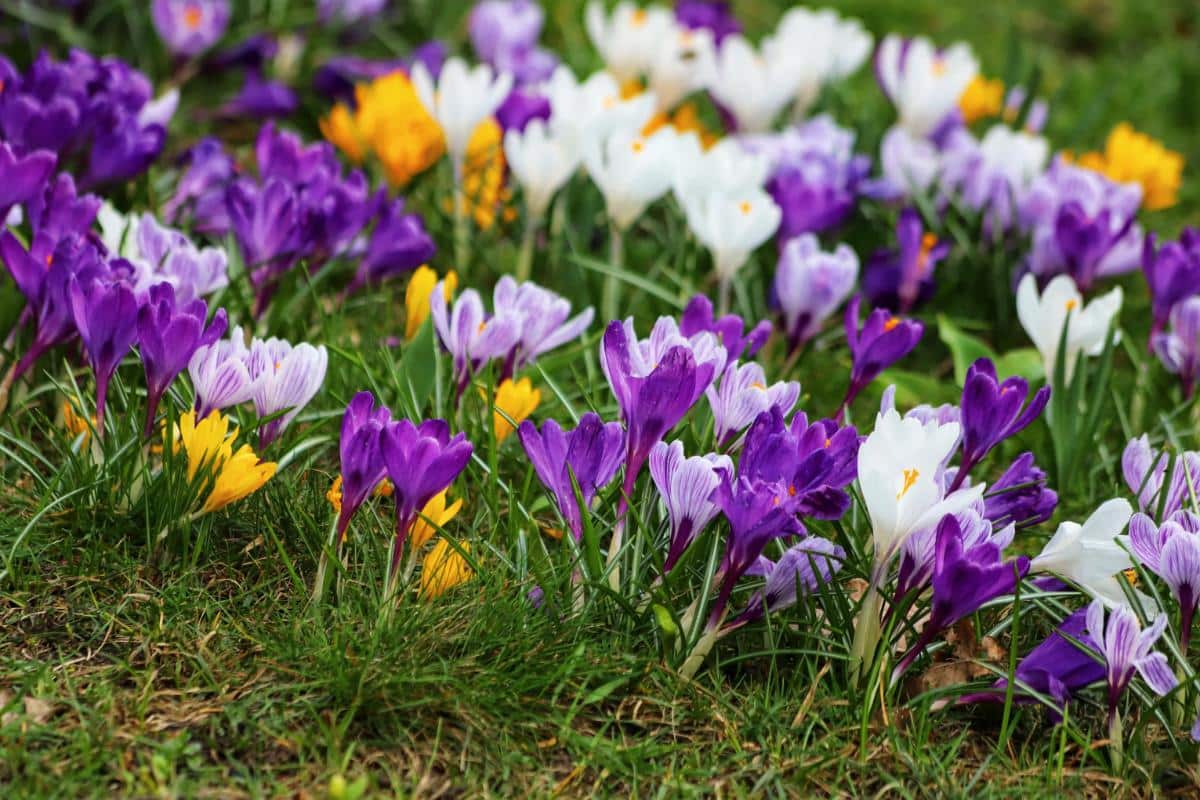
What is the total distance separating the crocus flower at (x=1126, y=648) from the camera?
1667 millimetres

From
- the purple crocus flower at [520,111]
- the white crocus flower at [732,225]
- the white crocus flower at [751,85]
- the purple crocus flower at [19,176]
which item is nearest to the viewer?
the purple crocus flower at [19,176]

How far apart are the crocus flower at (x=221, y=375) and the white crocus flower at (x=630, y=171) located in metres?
1.02

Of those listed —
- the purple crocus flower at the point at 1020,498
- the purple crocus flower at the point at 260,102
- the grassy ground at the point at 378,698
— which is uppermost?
the purple crocus flower at the point at 260,102

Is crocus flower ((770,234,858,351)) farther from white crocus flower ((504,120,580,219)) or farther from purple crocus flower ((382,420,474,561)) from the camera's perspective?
purple crocus flower ((382,420,474,561))

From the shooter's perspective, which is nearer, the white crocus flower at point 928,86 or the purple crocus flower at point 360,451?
the purple crocus flower at point 360,451

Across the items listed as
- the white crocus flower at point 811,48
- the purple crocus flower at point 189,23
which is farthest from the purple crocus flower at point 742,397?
the purple crocus flower at point 189,23

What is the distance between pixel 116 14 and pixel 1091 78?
132 inches

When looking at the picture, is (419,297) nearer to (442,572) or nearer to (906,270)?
(442,572)

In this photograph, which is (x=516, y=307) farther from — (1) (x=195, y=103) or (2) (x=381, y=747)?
(1) (x=195, y=103)

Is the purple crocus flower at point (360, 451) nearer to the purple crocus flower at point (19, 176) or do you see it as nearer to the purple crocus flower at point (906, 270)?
the purple crocus flower at point (19, 176)

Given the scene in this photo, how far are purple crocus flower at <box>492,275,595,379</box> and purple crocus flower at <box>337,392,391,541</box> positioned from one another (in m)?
0.41

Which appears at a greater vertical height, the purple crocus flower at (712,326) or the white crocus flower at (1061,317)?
the purple crocus flower at (712,326)

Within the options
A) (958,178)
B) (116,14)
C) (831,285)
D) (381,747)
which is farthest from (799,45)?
(381,747)

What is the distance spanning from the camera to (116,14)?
373cm
